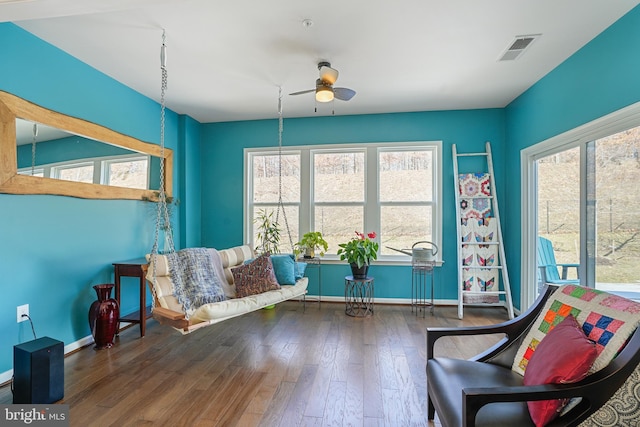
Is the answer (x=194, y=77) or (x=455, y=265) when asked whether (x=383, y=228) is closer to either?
(x=455, y=265)

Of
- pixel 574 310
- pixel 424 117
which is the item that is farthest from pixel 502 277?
pixel 574 310

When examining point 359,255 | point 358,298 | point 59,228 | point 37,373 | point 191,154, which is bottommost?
point 358,298

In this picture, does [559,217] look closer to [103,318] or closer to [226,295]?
[226,295]

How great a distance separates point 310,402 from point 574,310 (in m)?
1.64

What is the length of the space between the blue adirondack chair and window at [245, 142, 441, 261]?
116cm

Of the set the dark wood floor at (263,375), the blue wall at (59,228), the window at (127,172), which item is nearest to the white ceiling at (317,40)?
the blue wall at (59,228)

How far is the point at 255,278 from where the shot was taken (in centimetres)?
318

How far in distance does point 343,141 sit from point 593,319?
138 inches

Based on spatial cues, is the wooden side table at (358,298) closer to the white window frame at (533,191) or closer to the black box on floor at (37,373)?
the white window frame at (533,191)

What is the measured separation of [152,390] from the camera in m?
2.19

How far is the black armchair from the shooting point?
1.11 meters

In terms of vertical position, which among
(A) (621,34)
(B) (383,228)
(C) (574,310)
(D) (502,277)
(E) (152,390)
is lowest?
(E) (152,390)

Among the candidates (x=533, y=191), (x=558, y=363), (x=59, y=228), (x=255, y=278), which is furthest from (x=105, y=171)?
(x=533, y=191)

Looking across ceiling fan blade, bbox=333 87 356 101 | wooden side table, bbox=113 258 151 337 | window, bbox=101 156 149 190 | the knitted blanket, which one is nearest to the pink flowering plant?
the knitted blanket
